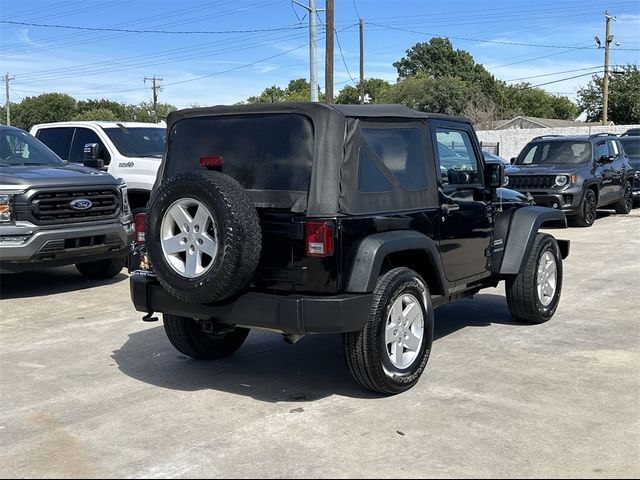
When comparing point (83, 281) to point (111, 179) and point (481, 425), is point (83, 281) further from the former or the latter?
point (481, 425)

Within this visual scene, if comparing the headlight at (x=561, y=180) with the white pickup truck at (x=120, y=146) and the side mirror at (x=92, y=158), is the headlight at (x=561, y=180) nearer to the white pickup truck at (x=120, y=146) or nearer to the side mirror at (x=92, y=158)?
the white pickup truck at (x=120, y=146)

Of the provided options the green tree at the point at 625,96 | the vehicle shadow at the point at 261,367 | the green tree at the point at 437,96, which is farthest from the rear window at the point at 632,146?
the green tree at the point at 437,96

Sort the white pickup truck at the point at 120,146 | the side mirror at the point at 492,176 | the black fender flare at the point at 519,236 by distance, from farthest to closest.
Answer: the white pickup truck at the point at 120,146, the black fender flare at the point at 519,236, the side mirror at the point at 492,176

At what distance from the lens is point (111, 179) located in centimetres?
927

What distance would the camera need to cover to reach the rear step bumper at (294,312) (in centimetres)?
458

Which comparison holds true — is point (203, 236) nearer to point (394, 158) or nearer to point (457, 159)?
point (394, 158)

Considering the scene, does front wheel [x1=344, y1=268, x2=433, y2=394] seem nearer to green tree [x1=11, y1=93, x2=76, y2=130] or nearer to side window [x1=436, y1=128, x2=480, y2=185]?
side window [x1=436, y1=128, x2=480, y2=185]

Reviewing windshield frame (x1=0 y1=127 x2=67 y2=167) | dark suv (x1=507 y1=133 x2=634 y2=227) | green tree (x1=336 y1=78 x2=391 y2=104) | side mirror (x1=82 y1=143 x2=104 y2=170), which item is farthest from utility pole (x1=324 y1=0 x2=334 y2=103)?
green tree (x1=336 y1=78 x2=391 y2=104)

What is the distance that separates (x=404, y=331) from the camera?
16.9ft

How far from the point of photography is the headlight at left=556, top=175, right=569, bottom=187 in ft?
48.9

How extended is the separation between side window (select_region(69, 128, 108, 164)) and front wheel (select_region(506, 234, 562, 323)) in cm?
745

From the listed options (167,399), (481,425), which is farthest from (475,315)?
(167,399)

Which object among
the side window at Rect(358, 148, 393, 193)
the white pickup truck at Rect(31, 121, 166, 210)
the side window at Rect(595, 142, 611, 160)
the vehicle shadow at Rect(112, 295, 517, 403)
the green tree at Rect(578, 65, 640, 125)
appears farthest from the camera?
the green tree at Rect(578, 65, 640, 125)

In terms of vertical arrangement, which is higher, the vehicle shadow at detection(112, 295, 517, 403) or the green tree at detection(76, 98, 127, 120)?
the green tree at detection(76, 98, 127, 120)
